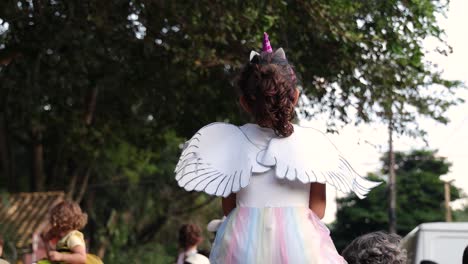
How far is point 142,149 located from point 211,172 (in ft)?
53.1

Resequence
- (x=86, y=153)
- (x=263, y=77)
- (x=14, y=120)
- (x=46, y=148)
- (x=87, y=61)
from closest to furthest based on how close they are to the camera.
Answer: (x=263, y=77) < (x=87, y=61) < (x=14, y=120) < (x=86, y=153) < (x=46, y=148)

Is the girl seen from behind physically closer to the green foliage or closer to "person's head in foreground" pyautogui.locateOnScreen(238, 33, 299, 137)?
"person's head in foreground" pyautogui.locateOnScreen(238, 33, 299, 137)

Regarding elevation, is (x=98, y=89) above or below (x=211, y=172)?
above

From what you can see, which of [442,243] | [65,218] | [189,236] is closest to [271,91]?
[65,218]

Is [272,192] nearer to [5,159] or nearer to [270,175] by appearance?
[270,175]

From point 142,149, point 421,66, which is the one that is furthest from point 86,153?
point 421,66

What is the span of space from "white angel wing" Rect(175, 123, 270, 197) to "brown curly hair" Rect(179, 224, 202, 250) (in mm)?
4751

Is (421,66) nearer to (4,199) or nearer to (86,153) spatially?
(86,153)

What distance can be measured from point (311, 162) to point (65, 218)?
3.17 metres

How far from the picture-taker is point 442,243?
9.15m

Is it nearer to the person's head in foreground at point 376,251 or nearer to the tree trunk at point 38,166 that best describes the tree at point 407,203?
the tree trunk at point 38,166

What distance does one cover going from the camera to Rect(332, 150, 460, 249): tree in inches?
1838

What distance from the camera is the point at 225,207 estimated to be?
10.9 feet

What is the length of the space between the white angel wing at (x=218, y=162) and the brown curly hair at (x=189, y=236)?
4751 millimetres
